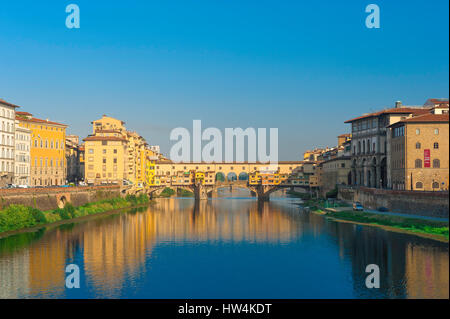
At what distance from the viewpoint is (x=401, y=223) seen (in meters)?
50.0

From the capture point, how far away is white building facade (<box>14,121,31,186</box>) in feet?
245

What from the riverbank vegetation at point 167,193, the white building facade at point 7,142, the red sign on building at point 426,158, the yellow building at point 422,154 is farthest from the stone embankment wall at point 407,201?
the riverbank vegetation at point 167,193

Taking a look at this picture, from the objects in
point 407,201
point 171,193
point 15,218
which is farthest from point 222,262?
point 171,193

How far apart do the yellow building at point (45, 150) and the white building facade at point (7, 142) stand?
370 inches

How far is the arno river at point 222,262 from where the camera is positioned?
2969cm

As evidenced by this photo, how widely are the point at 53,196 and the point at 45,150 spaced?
84.2ft

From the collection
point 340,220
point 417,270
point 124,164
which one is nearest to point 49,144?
point 124,164

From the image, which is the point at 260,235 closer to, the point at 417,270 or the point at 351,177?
the point at 417,270

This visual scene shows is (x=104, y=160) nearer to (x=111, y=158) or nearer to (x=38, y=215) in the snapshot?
(x=111, y=158)

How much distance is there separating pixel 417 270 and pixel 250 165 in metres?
95.7

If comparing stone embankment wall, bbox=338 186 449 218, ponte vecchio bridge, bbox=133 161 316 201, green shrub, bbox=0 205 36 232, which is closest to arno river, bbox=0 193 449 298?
green shrub, bbox=0 205 36 232

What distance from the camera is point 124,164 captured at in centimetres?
9675
